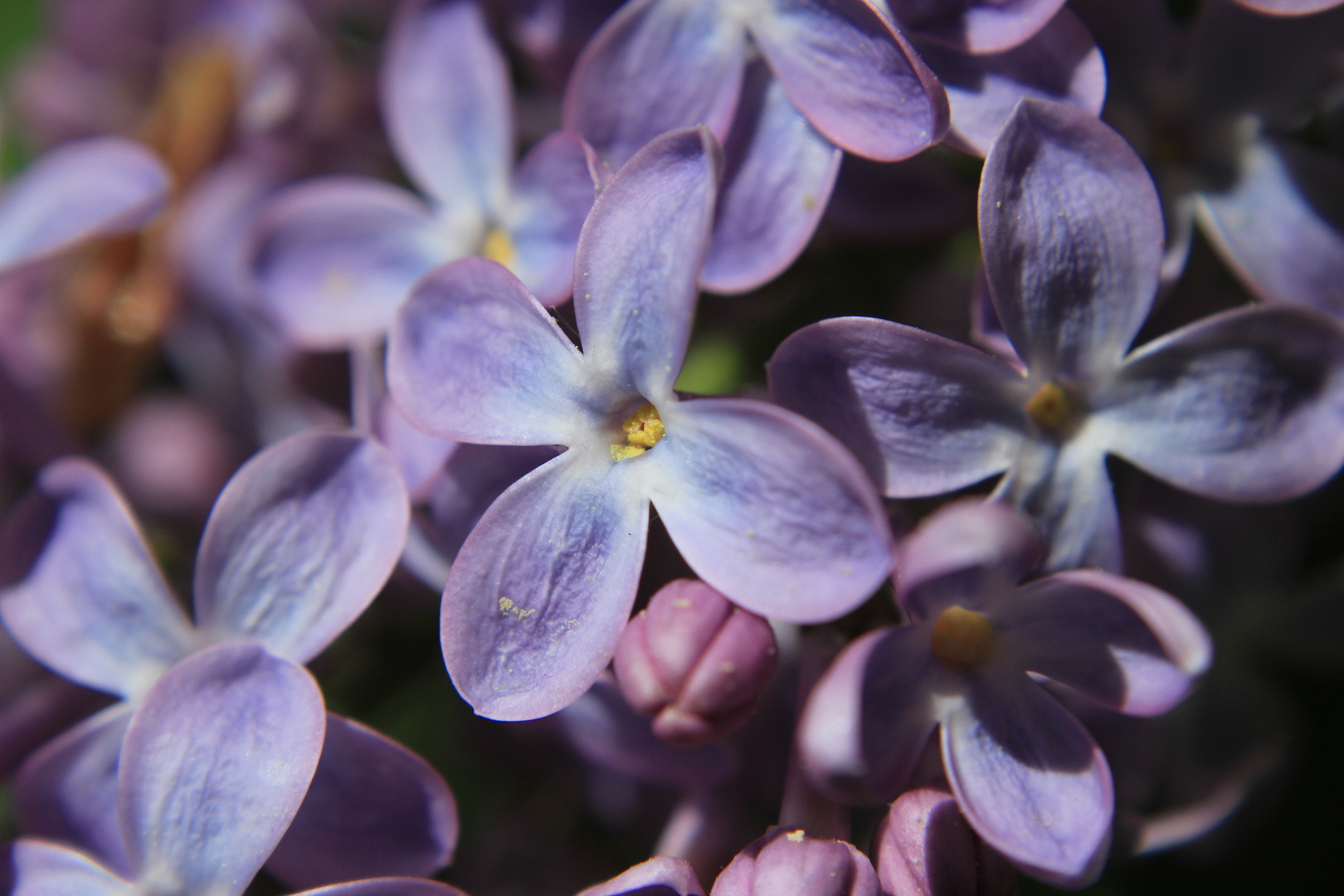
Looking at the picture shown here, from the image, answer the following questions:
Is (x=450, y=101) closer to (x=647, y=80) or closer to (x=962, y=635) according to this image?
(x=647, y=80)

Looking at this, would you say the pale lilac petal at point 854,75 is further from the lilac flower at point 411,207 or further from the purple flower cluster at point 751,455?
the lilac flower at point 411,207

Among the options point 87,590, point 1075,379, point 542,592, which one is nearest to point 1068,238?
point 1075,379

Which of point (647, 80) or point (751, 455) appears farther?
point (647, 80)

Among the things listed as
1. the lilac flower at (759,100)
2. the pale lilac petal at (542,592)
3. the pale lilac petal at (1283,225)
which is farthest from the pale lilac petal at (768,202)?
the pale lilac petal at (1283,225)

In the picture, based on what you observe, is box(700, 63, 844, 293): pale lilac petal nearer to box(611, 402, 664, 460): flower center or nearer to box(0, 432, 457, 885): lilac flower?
box(611, 402, 664, 460): flower center

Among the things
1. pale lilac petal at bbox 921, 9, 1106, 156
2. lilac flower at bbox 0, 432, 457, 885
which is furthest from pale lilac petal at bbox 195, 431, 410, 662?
pale lilac petal at bbox 921, 9, 1106, 156
